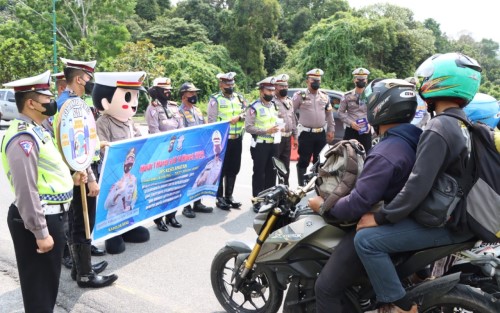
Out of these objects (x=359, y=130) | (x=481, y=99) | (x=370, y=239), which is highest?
(x=481, y=99)

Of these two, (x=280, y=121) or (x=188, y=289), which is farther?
(x=280, y=121)

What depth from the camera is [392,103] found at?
2.73m

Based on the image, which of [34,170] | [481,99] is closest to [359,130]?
[481,99]

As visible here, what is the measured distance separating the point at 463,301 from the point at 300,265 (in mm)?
1007

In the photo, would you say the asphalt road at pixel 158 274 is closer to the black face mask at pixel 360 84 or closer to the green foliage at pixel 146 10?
the black face mask at pixel 360 84

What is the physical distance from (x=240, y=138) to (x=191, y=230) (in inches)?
71.2

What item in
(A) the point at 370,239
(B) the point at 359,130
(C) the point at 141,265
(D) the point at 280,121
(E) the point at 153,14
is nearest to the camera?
(A) the point at 370,239

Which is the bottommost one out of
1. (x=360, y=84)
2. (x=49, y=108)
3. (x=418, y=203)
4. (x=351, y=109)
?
(x=351, y=109)

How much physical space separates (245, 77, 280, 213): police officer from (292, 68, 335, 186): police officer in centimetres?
90

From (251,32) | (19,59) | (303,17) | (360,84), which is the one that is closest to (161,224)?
(360,84)

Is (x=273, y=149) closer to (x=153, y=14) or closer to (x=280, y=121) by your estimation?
(x=280, y=121)

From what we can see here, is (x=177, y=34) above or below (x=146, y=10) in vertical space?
below

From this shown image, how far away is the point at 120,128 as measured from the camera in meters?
4.88

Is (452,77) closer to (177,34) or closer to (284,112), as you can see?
(284,112)
